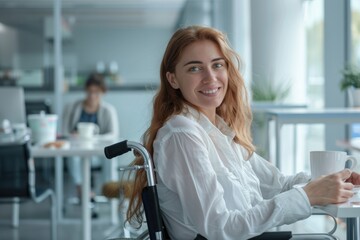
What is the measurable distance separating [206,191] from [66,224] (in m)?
4.34

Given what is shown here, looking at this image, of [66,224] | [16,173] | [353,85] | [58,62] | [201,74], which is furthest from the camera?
[58,62]

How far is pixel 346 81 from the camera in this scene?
390 cm

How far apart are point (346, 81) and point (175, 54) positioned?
225 centimetres

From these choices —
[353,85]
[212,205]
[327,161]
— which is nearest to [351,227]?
[327,161]

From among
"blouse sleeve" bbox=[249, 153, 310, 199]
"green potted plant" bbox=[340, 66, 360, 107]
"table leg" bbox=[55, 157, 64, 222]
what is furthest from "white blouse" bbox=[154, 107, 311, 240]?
"table leg" bbox=[55, 157, 64, 222]

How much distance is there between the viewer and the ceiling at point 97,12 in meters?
6.04

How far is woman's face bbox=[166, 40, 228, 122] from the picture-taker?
6.04 feet

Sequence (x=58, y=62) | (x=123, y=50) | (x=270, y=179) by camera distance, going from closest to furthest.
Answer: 1. (x=270, y=179)
2. (x=58, y=62)
3. (x=123, y=50)

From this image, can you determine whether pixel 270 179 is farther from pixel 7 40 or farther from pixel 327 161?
pixel 7 40

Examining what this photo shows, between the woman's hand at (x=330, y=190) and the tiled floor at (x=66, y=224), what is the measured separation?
303 cm

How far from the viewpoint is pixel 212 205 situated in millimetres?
1613

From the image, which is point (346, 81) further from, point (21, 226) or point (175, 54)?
point (21, 226)

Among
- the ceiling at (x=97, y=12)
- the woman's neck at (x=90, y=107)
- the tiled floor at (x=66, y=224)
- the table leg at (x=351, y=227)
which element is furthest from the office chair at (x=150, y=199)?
the ceiling at (x=97, y=12)

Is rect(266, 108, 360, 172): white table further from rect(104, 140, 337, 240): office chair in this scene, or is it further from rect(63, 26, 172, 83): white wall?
rect(63, 26, 172, 83): white wall
